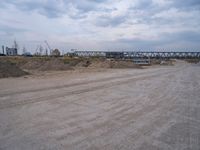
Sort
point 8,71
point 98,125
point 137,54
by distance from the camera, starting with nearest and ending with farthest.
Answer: point 98,125
point 8,71
point 137,54

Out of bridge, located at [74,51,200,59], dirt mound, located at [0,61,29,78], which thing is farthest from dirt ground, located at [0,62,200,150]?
bridge, located at [74,51,200,59]

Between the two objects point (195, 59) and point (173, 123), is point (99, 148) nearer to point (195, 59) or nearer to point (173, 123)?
point (173, 123)

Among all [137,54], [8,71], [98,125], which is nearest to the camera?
[98,125]

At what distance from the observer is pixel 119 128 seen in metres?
7.46

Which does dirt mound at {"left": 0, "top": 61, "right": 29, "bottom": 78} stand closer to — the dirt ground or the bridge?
the dirt ground

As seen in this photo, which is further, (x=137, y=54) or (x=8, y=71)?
(x=137, y=54)

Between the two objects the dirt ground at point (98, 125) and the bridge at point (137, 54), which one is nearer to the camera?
the dirt ground at point (98, 125)

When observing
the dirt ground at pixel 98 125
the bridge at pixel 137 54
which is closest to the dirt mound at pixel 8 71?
the dirt ground at pixel 98 125

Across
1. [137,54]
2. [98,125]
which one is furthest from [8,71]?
[137,54]

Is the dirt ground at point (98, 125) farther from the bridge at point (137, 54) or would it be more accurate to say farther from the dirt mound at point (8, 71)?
the bridge at point (137, 54)

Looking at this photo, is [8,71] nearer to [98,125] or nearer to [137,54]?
[98,125]

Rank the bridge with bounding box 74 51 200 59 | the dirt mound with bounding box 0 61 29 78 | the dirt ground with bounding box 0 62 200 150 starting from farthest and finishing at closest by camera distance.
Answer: the bridge with bounding box 74 51 200 59 < the dirt mound with bounding box 0 61 29 78 < the dirt ground with bounding box 0 62 200 150

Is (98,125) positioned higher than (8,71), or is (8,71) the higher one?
(8,71)

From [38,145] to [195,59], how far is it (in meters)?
180
